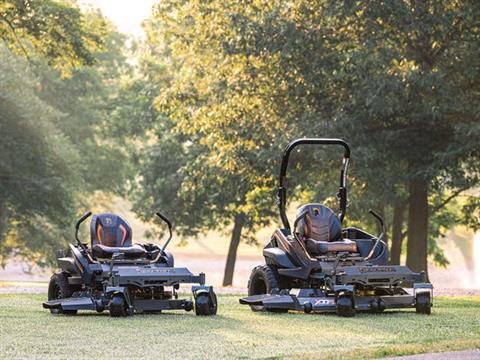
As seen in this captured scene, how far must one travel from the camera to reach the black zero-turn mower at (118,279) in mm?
15961

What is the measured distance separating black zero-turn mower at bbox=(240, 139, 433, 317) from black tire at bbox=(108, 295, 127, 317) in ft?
7.14

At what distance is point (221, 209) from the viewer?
40719 mm

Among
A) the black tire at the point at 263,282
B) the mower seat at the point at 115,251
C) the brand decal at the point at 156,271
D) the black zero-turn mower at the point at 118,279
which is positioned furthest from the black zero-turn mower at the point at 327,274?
the mower seat at the point at 115,251

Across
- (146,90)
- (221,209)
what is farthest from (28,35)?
(146,90)

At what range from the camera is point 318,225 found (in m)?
17.7

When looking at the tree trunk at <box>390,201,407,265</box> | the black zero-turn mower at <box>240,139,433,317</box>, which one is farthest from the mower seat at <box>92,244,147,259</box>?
the tree trunk at <box>390,201,407,265</box>

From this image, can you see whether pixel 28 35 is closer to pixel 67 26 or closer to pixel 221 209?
pixel 67 26

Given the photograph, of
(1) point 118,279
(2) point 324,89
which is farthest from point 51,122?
(1) point 118,279

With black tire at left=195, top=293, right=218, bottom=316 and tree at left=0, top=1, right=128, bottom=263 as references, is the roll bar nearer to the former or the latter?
black tire at left=195, top=293, right=218, bottom=316

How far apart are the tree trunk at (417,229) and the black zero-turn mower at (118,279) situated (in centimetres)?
1274

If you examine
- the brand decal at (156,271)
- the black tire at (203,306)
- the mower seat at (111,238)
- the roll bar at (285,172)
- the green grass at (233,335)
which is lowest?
the green grass at (233,335)

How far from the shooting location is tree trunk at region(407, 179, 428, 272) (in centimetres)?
2941

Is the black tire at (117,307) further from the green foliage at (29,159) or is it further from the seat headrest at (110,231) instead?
the green foliage at (29,159)

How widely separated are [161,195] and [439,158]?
57.3ft
